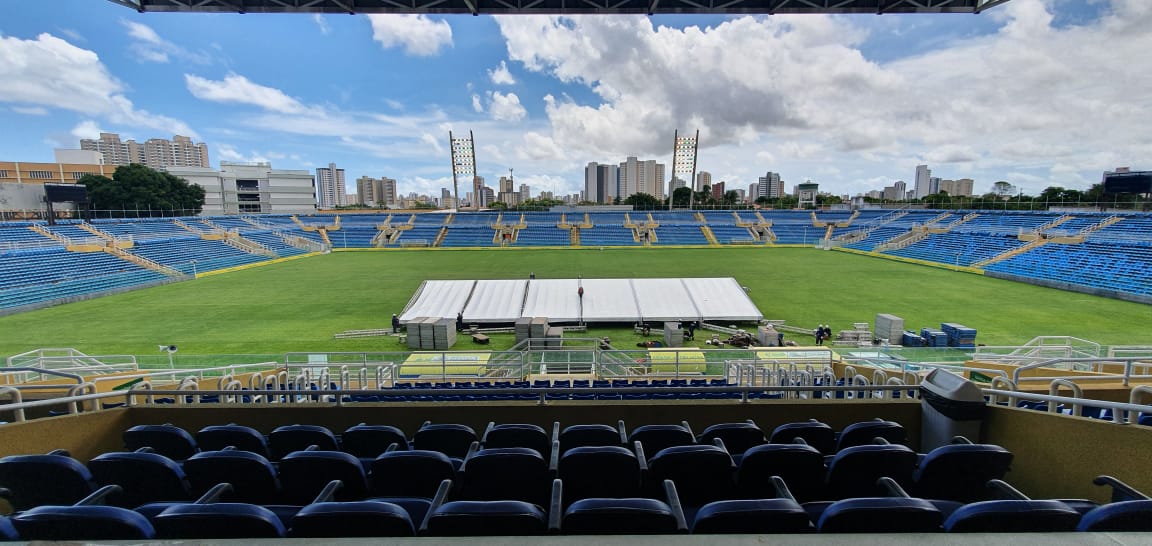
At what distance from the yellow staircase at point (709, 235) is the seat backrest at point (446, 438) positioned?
196 feet

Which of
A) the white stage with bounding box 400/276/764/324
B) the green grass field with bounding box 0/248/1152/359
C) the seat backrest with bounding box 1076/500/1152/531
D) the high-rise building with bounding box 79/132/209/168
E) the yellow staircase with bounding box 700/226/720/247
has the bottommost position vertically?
the green grass field with bounding box 0/248/1152/359

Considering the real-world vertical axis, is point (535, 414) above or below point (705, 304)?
above

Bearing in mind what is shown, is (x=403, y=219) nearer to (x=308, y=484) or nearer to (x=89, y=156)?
(x=89, y=156)

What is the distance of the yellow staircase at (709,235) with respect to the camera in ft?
203

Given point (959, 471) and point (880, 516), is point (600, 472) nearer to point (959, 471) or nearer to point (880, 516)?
point (880, 516)

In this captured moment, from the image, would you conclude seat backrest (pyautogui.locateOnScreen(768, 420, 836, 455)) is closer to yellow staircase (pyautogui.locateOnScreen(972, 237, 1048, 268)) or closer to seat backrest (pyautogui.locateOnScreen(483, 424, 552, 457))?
seat backrest (pyautogui.locateOnScreen(483, 424, 552, 457))

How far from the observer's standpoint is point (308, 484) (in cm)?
311

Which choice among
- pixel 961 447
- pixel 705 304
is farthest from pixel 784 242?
pixel 961 447

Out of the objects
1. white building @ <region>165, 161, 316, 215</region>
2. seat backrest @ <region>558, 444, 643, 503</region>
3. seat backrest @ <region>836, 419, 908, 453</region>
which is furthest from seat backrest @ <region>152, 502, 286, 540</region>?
white building @ <region>165, 161, 316, 215</region>

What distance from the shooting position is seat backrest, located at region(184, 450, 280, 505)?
9.96ft

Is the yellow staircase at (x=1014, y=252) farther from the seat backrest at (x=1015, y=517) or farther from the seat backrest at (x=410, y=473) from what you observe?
the seat backrest at (x=410, y=473)

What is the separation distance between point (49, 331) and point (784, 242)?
67377 mm

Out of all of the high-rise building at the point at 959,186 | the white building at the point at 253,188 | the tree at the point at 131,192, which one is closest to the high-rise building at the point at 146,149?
the white building at the point at 253,188

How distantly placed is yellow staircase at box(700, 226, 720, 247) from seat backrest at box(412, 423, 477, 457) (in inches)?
2352
